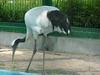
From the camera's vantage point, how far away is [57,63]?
8781mm

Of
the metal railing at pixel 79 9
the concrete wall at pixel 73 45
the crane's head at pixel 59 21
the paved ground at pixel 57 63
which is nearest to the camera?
the crane's head at pixel 59 21

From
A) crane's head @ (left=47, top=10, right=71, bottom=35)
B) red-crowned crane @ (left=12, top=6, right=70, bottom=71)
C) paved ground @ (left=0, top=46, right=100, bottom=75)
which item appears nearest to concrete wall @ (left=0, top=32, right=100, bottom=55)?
paved ground @ (left=0, top=46, right=100, bottom=75)

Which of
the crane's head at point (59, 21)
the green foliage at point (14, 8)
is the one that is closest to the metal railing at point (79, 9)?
the green foliage at point (14, 8)

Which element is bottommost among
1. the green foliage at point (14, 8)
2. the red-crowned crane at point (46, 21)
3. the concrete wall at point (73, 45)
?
the concrete wall at point (73, 45)

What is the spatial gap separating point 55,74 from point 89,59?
1.87m

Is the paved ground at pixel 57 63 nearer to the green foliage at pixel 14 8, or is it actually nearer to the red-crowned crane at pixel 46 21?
the red-crowned crane at pixel 46 21

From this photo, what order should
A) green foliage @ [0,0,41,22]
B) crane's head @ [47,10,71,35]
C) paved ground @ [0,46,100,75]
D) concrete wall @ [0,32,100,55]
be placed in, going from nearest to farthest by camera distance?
crane's head @ [47,10,71,35]
paved ground @ [0,46,100,75]
concrete wall @ [0,32,100,55]
green foliage @ [0,0,41,22]

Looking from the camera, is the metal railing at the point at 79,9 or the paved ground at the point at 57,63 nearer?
the paved ground at the point at 57,63

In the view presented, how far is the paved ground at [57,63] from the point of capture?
7977mm

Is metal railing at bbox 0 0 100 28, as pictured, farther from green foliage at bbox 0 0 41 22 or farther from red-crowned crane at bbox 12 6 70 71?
red-crowned crane at bbox 12 6 70 71

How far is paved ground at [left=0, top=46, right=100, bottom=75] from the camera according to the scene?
26.2ft

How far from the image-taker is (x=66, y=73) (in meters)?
7.76

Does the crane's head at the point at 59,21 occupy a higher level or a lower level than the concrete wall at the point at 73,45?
higher

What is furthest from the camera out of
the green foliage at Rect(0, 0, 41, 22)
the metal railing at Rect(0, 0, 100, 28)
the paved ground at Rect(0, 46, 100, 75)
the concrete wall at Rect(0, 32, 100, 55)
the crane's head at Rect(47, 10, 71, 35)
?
the green foliage at Rect(0, 0, 41, 22)
